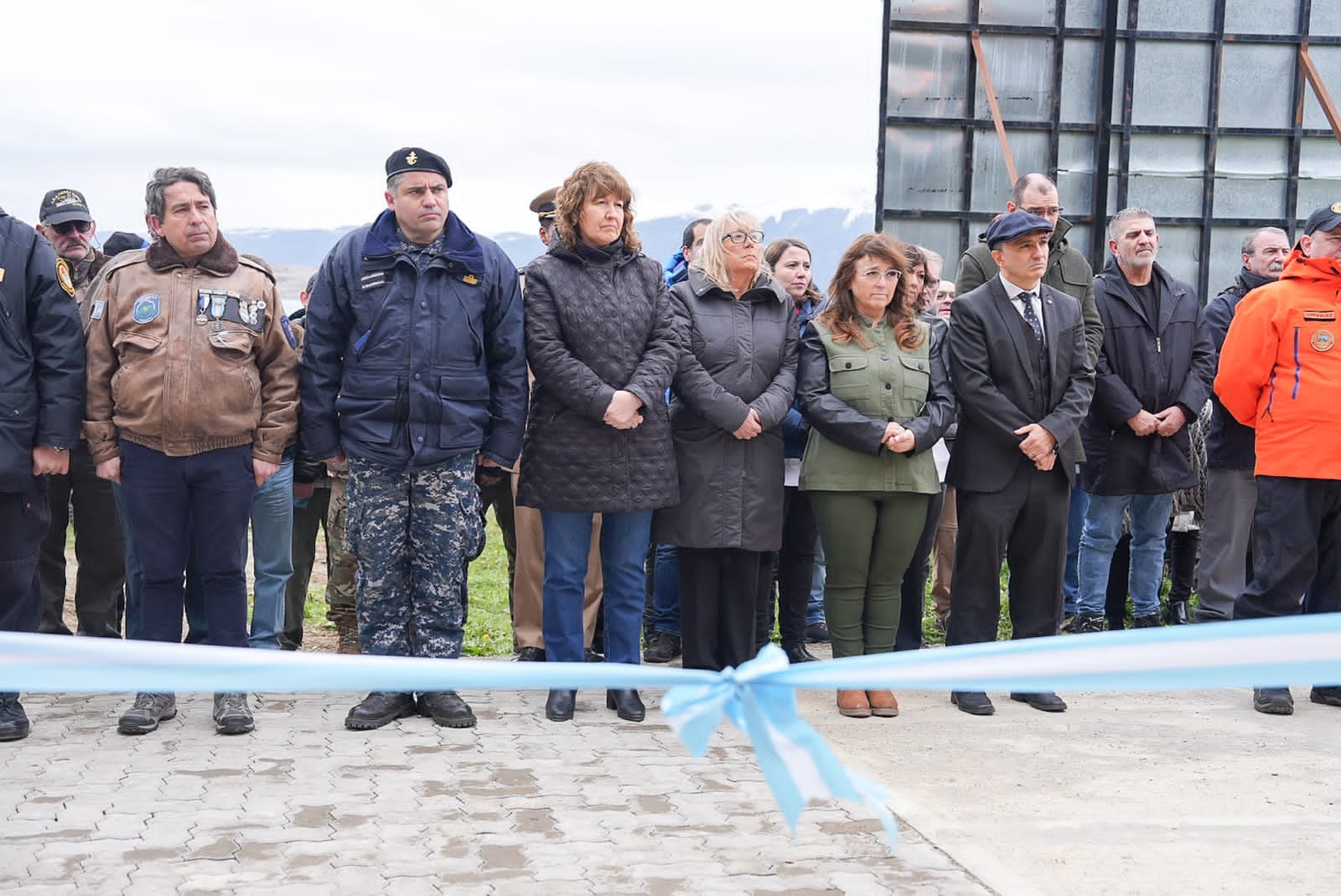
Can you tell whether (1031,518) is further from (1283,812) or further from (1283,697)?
(1283,812)

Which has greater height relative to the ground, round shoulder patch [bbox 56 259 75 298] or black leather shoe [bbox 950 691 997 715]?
round shoulder patch [bbox 56 259 75 298]

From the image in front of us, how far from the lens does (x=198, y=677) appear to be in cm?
310

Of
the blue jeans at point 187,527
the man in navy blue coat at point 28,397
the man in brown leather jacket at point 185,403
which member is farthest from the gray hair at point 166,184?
the blue jeans at point 187,527

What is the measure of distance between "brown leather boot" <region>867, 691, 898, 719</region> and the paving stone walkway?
73cm

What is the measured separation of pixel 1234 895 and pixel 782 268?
4141mm

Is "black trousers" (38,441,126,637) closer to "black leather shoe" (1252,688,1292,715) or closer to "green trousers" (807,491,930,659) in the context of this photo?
"green trousers" (807,491,930,659)

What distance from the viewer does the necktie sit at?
247 inches

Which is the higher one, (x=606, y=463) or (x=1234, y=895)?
(x=606, y=463)

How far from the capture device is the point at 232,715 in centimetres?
545

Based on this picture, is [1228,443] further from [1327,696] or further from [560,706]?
[560,706]

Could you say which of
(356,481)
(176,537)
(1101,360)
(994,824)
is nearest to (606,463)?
(356,481)

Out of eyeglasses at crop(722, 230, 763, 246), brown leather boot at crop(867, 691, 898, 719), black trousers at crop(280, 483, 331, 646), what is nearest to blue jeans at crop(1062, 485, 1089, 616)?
brown leather boot at crop(867, 691, 898, 719)

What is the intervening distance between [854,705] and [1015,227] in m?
2.21

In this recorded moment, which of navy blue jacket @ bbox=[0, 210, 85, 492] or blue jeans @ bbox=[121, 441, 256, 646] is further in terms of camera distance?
blue jeans @ bbox=[121, 441, 256, 646]
